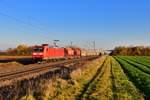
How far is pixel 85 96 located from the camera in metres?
14.5

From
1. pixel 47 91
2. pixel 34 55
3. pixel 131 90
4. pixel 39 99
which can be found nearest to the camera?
pixel 39 99

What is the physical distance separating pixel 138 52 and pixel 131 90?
186 meters

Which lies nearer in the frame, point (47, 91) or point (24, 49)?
point (47, 91)

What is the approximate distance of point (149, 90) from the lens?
56.5ft

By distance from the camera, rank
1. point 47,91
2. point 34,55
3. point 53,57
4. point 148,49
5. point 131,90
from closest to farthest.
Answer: point 47,91, point 131,90, point 34,55, point 53,57, point 148,49

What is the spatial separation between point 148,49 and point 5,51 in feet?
285

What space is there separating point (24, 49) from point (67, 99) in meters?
142

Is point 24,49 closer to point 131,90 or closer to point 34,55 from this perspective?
point 34,55

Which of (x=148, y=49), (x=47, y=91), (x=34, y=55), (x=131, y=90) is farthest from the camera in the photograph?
(x=148, y=49)

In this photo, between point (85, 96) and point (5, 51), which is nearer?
point (85, 96)

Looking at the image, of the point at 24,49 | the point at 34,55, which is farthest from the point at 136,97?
the point at 24,49

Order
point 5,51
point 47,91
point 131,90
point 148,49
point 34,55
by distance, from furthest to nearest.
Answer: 1. point 148,49
2. point 5,51
3. point 34,55
4. point 131,90
5. point 47,91

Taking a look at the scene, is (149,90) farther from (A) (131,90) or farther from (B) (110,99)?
(B) (110,99)

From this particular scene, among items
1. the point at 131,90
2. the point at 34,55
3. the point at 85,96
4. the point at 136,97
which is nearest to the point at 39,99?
the point at 85,96
